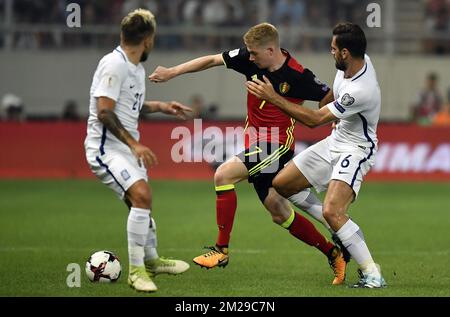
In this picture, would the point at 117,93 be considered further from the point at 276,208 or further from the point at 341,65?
the point at 276,208

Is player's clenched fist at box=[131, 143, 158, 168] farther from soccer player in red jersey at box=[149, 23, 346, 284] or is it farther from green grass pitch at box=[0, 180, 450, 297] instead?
A: soccer player in red jersey at box=[149, 23, 346, 284]

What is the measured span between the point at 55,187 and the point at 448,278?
11579 millimetres

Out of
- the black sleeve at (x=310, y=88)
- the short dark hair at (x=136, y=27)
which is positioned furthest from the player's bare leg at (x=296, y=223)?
the short dark hair at (x=136, y=27)

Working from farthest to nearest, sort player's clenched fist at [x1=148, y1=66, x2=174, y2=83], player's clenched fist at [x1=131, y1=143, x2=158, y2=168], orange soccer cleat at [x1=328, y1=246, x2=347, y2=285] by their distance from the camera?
player's clenched fist at [x1=148, y1=66, x2=174, y2=83] → orange soccer cleat at [x1=328, y1=246, x2=347, y2=285] → player's clenched fist at [x1=131, y1=143, x2=158, y2=168]

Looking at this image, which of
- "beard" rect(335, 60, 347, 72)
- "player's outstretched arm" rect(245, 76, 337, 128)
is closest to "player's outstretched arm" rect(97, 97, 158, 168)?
"player's outstretched arm" rect(245, 76, 337, 128)

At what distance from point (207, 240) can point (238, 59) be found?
3618 mm

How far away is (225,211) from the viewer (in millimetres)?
9945

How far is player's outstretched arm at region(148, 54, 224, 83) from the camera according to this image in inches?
381

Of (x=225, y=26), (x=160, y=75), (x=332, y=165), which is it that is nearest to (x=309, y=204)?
(x=332, y=165)

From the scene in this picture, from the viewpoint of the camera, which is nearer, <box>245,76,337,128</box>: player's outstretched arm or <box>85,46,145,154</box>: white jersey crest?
<box>85,46,145,154</box>: white jersey crest

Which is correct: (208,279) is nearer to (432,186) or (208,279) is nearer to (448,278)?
(448,278)

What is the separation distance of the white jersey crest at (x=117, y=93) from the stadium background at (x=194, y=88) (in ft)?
24.8

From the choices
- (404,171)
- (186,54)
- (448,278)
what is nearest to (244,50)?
(448,278)

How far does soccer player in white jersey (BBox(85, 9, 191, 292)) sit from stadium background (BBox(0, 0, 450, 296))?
299 inches
